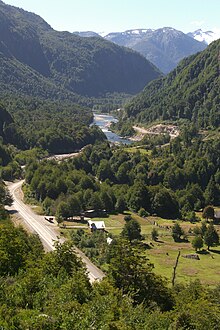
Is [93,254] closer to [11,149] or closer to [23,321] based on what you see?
[23,321]

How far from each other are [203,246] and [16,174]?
233ft

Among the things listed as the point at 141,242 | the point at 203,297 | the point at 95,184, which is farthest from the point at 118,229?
the point at 203,297

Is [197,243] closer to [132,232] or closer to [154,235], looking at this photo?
[154,235]

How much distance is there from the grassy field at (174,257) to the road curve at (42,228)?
11.3m

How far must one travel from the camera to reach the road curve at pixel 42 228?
73831 mm

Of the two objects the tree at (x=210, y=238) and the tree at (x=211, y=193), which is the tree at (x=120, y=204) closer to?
the tree at (x=211, y=193)

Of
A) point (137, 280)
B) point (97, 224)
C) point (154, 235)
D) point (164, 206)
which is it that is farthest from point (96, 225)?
point (137, 280)

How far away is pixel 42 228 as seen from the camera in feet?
316

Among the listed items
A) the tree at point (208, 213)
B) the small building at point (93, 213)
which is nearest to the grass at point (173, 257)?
the small building at point (93, 213)

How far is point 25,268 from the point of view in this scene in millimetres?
48969

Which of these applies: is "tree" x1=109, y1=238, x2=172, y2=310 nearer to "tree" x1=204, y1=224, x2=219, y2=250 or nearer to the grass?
the grass

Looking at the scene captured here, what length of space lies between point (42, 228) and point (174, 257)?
91.2 feet

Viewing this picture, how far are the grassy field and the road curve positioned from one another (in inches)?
445

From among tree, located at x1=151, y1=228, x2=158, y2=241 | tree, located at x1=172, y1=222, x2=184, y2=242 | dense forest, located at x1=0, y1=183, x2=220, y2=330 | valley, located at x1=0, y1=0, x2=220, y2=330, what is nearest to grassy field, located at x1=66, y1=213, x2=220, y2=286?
valley, located at x1=0, y1=0, x2=220, y2=330
